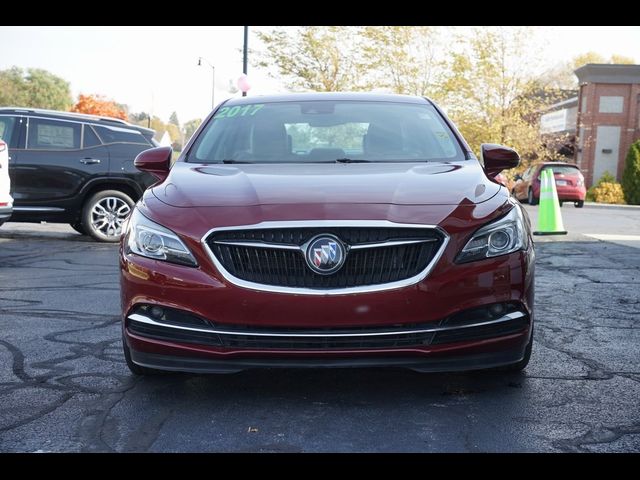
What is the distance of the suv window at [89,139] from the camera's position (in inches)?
409

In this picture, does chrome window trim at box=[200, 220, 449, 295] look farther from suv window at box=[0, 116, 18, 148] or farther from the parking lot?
suv window at box=[0, 116, 18, 148]

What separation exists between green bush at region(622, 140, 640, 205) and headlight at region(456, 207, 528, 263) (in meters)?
30.3

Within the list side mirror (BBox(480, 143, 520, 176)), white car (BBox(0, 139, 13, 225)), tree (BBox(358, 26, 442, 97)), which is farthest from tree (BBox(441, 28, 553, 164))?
side mirror (BBox(480, 143, 520, 176))

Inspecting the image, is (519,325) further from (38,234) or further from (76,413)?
(38,234)

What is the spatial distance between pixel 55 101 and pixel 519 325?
96.5m

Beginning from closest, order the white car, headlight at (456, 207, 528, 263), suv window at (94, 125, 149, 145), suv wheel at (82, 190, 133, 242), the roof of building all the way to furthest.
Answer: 1. headlight at (456, 207, 528, 263)
2. the white car
3. suv wheel at (82, 190, 133, 242)
4. suv window at (94, 125, 149, 145)
5. the roof of building

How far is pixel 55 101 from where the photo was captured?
9225 centimetres

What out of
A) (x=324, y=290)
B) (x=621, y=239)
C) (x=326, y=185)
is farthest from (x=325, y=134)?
(x=621, y=239)

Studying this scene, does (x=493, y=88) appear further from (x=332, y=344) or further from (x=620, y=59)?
(x=620, y=59)

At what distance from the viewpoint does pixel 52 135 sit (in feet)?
33.8

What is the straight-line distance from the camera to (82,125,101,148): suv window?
10391 millimetres

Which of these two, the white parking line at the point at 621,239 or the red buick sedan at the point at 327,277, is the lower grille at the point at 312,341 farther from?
the white parking line at the point at 621,239

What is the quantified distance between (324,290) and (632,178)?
1243 inches
